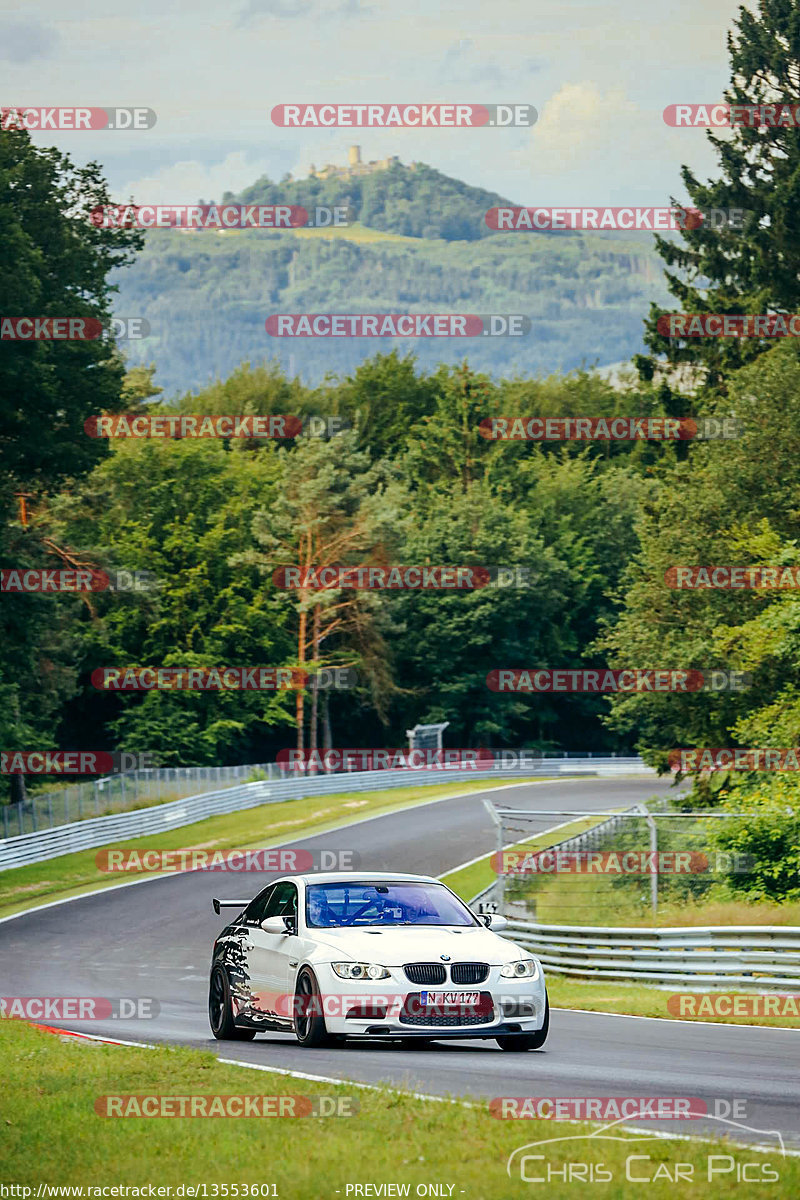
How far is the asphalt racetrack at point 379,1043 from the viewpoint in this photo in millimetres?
10617

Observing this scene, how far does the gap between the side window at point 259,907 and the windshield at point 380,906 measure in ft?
2.54

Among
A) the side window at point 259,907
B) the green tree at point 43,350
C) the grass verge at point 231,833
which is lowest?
the grass verge at point 231,833

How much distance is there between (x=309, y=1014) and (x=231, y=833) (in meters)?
40.1

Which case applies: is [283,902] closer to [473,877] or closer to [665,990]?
[665,990]

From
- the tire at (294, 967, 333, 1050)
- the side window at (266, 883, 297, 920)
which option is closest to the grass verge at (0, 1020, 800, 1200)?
the tire at (294, 967, 333, 1050)

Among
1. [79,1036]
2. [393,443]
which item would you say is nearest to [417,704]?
[393,443]

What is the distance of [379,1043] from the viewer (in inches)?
560

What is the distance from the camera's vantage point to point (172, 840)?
51531 mm

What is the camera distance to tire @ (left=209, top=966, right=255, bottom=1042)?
14836mm

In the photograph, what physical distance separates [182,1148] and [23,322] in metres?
32.2
